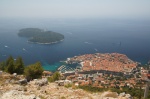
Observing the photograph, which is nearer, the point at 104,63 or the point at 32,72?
the point at 32,72

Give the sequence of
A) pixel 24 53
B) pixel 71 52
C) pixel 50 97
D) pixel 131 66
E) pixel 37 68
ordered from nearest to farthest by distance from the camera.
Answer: pixel 50 97
pixel 37 68
pixel 131 66
pixel 24 53
pixel 71 52

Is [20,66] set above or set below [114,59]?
above

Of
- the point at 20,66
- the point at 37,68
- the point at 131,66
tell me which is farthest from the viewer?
the point at 131,66

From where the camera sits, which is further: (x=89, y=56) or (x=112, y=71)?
(x=89, y=56)

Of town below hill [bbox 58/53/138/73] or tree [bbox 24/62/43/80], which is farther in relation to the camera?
town below hill [bbox 58/53/138/73]

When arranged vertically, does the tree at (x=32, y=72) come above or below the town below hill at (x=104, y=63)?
above

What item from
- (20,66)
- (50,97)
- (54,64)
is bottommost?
(54,64)

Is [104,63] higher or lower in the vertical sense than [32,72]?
lower

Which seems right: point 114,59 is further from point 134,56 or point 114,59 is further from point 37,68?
point 37,68

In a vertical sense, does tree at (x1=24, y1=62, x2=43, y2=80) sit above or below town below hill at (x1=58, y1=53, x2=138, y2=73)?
above

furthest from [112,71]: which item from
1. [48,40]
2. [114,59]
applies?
[48,40]

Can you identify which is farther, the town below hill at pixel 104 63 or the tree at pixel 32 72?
the town below hill at pixel 104 63
